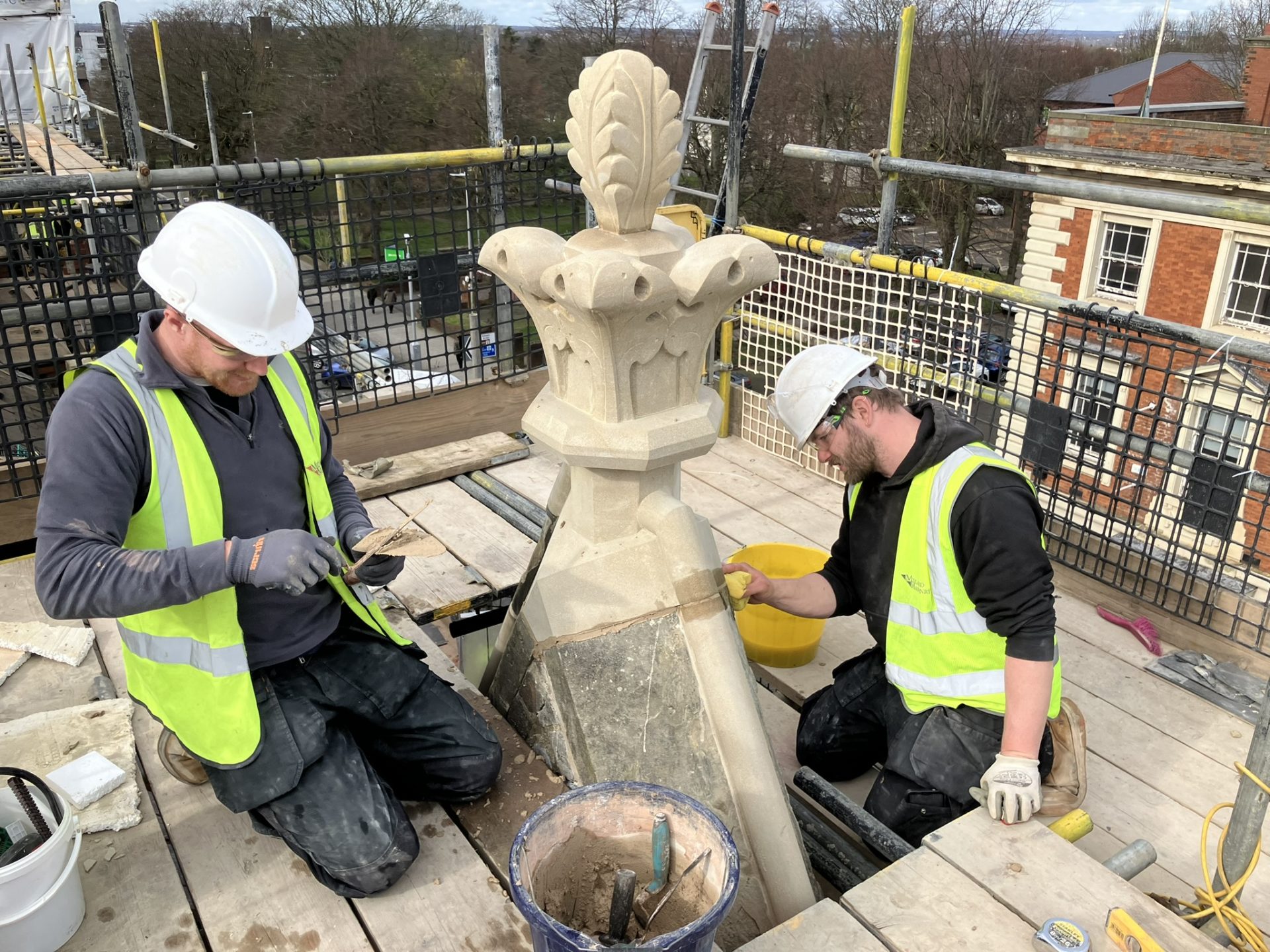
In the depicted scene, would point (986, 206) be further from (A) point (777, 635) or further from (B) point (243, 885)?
(B) point (243, 885)

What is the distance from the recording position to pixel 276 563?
216 cm

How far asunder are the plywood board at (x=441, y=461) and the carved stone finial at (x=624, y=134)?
2449mm

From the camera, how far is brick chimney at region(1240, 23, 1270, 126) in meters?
23.7

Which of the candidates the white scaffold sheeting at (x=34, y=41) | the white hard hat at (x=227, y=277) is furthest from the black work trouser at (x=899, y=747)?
the white scaffold sheeting at (x=34, y=41)

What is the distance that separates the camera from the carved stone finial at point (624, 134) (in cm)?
233

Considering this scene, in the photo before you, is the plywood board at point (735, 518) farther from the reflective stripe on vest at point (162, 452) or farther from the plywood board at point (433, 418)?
the reflective stripe on vest at point (162, 452)

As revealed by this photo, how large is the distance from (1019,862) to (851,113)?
27564 mm

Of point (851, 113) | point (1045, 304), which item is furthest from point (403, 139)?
point (1045, 304)

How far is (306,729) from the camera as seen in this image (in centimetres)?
248

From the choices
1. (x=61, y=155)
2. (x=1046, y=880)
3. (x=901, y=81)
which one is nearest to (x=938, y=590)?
(x=1046, y=880)

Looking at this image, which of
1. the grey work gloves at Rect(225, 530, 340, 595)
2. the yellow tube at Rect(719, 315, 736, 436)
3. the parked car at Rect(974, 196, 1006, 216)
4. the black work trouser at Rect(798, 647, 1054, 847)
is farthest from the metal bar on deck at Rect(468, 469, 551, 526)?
the parked car at Rect(974, 196, 1006, 216)

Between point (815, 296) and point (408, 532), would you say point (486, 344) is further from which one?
point (408, 532)

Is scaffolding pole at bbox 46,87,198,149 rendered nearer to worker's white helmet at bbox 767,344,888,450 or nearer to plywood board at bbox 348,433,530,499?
plywood board at bbox 348,433,530,499

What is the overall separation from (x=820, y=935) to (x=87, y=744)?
85.9 inches
